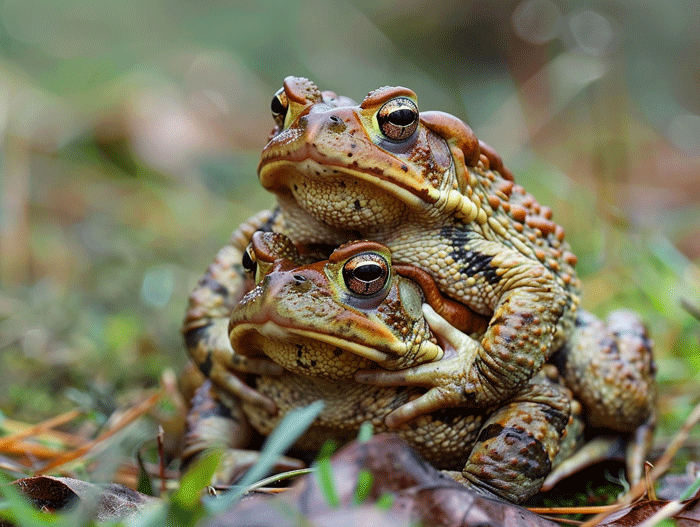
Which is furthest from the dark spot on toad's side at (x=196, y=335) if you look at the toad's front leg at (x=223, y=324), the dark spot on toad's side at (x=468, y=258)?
the dark spot on toad's side at (x=468, y=258)

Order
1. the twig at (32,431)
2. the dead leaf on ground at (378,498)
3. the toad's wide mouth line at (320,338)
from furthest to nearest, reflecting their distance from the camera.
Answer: the twig at (32,431)
the toad's wide mouth line at (320,338)
the dead leaf on ground at (378,498)

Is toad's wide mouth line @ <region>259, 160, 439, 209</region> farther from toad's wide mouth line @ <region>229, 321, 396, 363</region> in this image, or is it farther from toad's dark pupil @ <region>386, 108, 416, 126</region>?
toad's wide mouth line @ <region>229, 321, 396, 363</region>

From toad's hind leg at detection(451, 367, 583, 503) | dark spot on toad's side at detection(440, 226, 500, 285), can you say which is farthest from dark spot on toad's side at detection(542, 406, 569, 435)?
dark spot on toad's side at detection(440, 226, 500, 285)

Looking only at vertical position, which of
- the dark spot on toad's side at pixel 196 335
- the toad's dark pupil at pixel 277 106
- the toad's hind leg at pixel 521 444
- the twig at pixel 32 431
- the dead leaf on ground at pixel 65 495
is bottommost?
the twig at pixel 32 431

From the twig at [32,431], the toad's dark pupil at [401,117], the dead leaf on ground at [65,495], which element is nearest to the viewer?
the dead leaf on ground at [65,495]

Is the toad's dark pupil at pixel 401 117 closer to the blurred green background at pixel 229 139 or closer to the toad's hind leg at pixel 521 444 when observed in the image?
the toad's hind leg at pixel 521 444

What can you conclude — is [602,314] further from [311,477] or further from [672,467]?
[311,477]
